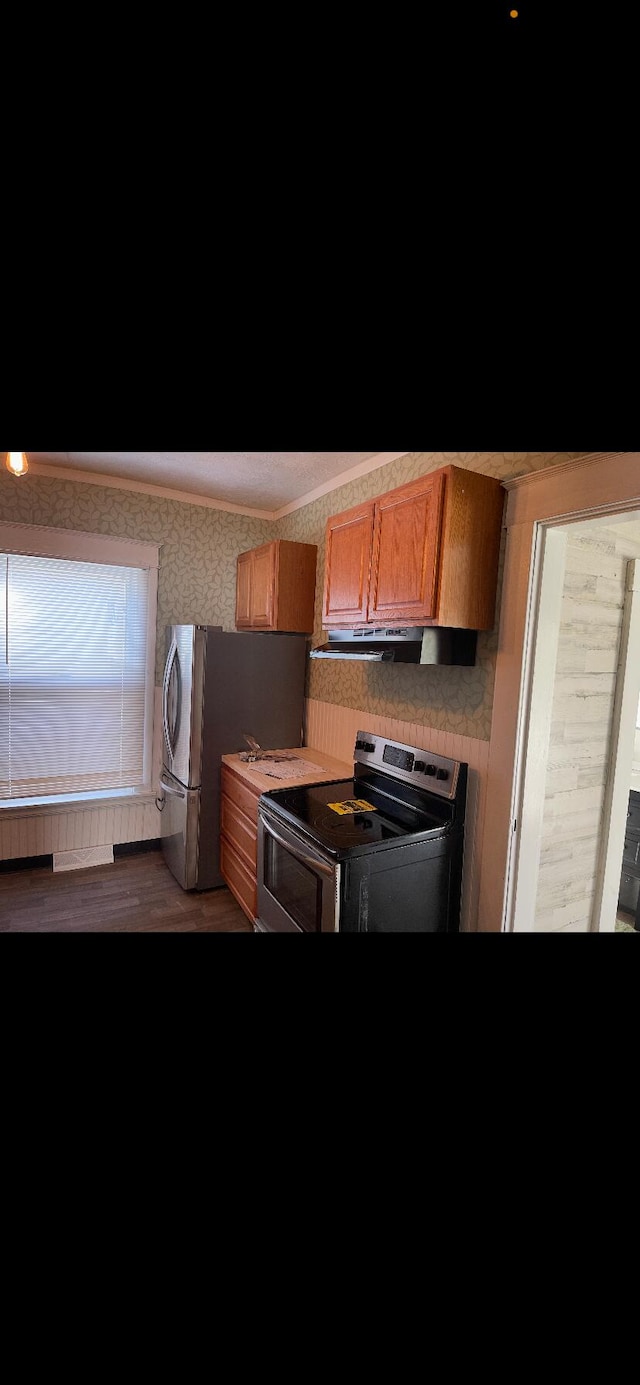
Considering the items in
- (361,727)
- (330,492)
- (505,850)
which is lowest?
(505,850)

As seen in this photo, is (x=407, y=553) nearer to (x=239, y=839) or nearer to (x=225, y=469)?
(x=225, y=469)

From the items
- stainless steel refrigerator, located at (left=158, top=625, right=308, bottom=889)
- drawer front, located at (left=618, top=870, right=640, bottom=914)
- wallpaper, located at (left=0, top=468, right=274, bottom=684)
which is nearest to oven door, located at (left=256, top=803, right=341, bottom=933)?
stainless steel refrigerator, located at (left=158, top=625, right=308, bottom=889)

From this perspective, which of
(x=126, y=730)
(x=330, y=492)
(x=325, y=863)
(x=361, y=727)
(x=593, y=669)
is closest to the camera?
(x=325, y=863)

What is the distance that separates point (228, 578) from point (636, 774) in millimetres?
2802

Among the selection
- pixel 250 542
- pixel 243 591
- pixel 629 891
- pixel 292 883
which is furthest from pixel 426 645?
pixel 250 542

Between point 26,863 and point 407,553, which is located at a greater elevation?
point 407,553

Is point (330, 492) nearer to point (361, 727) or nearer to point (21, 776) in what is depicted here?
point (361, 727)

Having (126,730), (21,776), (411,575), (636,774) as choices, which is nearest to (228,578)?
(126,730)

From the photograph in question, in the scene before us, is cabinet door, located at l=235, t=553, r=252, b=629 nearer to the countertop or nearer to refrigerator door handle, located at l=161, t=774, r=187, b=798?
the countertop

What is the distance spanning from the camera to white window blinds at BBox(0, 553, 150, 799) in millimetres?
2875

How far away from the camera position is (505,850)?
1.69 metres

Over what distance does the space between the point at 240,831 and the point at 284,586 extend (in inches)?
55.1

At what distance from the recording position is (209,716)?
8.99 feet

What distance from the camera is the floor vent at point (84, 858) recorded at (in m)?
3.03
